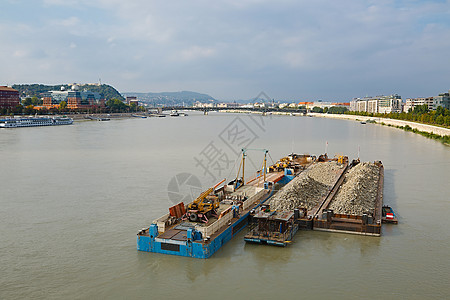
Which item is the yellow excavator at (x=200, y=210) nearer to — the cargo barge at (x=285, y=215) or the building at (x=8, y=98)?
the cargo barge at (x=285, y=215)

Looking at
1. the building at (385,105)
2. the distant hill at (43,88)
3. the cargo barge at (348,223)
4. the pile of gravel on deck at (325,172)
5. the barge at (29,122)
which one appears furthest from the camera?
the distant hill at (43,88)

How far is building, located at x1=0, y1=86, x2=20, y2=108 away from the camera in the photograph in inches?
3157

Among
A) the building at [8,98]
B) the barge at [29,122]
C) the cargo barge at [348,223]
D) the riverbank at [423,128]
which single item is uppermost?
the building at [8,98]

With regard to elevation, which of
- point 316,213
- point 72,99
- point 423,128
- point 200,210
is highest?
point 72,99

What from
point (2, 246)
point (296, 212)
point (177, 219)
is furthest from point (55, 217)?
point (296, 212)

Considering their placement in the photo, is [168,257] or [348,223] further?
[348,223]

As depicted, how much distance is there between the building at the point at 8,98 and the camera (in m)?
80.2

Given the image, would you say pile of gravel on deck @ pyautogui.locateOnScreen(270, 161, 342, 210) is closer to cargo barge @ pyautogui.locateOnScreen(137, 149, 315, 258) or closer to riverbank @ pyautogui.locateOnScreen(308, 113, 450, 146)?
cargo barge @ pyautogui.locateOnScreen(137, 149, 315, 258)

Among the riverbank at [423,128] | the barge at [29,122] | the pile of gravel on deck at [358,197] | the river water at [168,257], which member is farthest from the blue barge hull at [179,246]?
the barge at [29,122]

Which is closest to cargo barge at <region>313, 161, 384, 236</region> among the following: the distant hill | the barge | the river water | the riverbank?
the river water

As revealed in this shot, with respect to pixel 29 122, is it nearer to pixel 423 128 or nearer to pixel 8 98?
pixel 8 98

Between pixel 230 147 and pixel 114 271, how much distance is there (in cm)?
2512

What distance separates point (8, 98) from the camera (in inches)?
3250

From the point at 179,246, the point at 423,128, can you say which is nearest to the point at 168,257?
the point at 179,246
